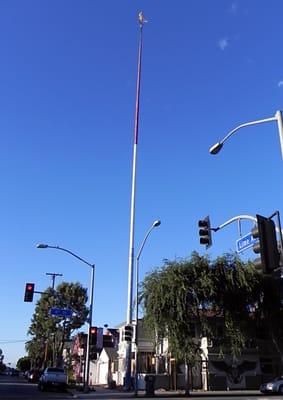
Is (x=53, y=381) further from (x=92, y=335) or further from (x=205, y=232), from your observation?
(x=205, y=232)

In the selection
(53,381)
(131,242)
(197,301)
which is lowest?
(53,381)

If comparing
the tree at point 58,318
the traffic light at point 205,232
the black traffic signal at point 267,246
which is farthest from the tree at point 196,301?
the tree at point 58,318

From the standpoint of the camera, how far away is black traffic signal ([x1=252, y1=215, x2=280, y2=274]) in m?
11.8

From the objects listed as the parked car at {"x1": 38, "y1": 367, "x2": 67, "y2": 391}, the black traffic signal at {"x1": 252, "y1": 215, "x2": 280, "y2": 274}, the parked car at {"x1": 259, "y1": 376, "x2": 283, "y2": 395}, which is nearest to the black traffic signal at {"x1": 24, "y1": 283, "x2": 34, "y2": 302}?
the parked car at {"x1": 38, "y1": 367, "x2": 67, "y2": 391}

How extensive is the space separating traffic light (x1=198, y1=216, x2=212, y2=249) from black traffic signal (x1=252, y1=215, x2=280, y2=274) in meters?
8.11

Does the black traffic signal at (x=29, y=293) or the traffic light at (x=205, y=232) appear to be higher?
the black traffic signal at (x=29, y=293)

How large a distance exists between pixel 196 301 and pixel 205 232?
1820 centimetres

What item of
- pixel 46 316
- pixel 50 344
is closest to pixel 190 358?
pixel 46 316

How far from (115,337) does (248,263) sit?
26.2m

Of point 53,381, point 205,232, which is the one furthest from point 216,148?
point 53,381

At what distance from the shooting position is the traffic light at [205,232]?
20656mm

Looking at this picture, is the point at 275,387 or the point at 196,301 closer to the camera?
the point at 275,387

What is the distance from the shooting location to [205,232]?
20.8 m

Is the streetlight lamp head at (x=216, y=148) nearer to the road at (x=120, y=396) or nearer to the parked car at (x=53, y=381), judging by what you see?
the road at (x=120, y=396)
